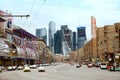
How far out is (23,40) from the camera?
17025cm

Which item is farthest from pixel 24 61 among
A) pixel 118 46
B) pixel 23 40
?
pixel 118 46

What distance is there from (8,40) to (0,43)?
16719mm

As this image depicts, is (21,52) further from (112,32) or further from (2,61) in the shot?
(112,32)

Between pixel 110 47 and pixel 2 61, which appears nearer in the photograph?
pixel 2 61

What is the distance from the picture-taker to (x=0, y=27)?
12588cm

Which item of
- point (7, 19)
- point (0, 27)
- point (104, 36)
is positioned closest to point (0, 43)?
point (0, 27)

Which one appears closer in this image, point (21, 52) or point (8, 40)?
point (8, 40)

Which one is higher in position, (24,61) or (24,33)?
(24,33)

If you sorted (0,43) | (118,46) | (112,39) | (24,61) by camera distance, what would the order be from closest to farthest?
(0,43)
(118,46)
(112,39)
(24,61)

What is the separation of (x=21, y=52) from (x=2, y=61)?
20630 mm

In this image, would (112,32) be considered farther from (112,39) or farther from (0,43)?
(0,43)

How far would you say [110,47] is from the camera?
14612 centimetres

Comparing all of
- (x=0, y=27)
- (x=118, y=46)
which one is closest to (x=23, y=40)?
(x=0, y=27)

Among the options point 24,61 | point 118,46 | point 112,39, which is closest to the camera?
point 118,46
